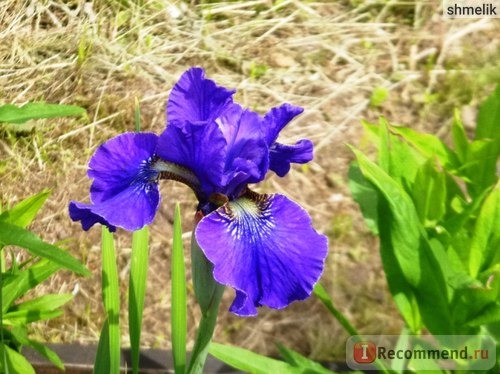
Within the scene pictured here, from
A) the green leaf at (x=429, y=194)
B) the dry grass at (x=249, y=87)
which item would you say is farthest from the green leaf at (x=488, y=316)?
the dry grass at (x=249, y=87)

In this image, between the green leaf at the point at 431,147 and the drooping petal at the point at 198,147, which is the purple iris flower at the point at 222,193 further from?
the green leaf at the point at 431,147

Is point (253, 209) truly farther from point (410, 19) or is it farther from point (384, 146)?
point (410, 19)

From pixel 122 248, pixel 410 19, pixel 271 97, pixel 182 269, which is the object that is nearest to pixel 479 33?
pixel 410 19

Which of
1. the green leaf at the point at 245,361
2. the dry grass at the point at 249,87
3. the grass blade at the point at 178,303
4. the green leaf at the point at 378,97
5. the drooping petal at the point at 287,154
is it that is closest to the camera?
the drooping petal at the point at 287,154

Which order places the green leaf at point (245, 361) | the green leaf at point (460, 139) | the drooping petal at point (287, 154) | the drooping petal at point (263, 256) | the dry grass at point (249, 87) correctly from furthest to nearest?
the dry grass at point (249, 87) → the green leaf at point (460, 139) → the green leaf at point (245, 361) → the drooping petal at point (287, 154) → the drooping petal at point (263, 256)

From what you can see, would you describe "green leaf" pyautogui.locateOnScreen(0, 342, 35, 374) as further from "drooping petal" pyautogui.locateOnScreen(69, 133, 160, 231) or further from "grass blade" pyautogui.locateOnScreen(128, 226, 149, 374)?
"drooping petal" pyautogui.locateOnScreen(69, 133, 160, 231)
